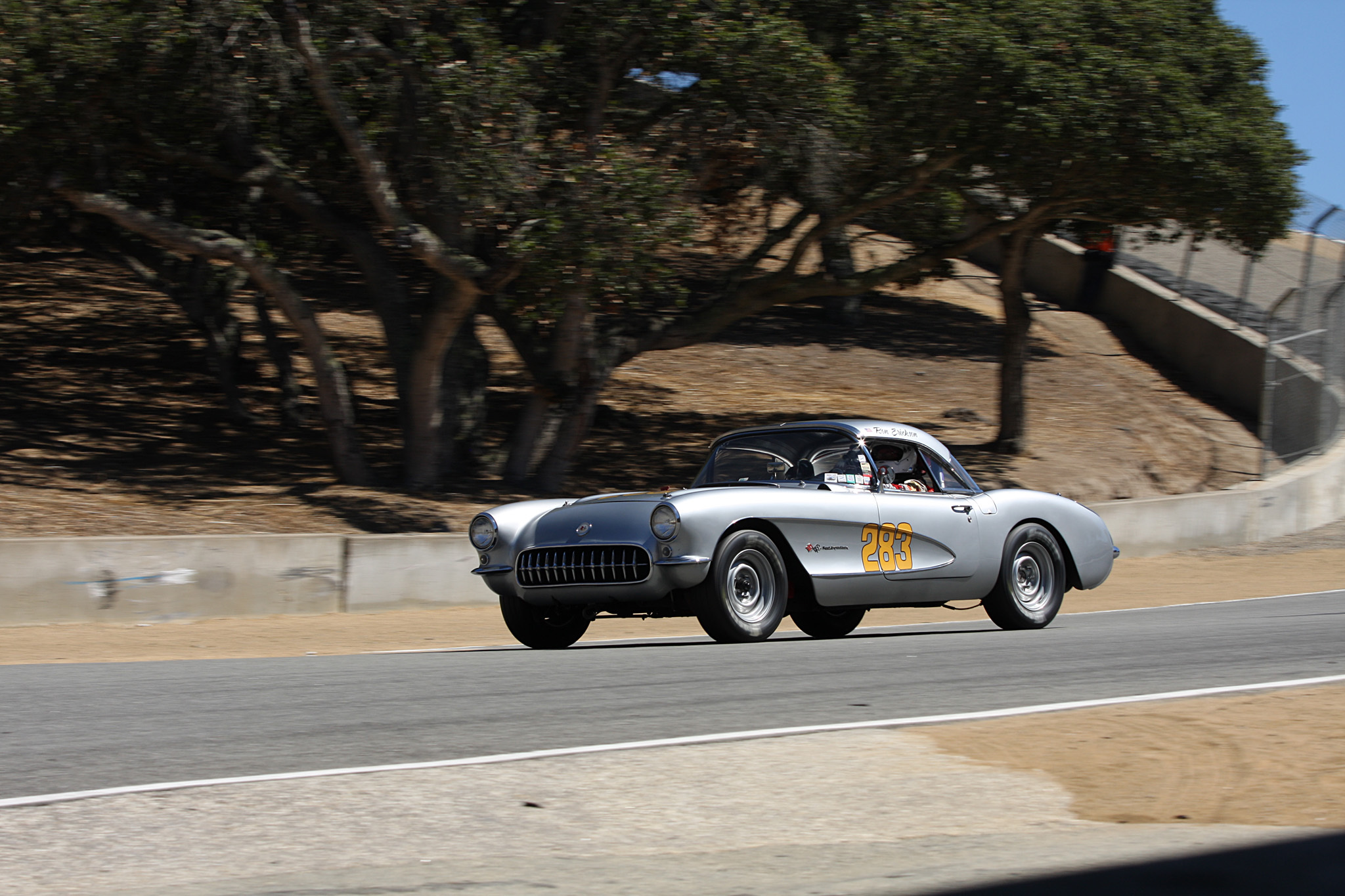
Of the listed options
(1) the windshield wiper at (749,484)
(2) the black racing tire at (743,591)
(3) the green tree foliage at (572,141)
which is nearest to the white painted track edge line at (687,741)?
(2) the black racing tire at (743,591)

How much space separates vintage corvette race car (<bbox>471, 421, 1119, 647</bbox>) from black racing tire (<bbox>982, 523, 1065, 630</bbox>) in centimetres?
1

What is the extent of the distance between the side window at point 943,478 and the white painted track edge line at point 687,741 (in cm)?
362

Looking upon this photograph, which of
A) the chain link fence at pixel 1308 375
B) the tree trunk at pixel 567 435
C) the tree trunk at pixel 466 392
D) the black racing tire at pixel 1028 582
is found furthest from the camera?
the chain link fence at pixel 1308 375

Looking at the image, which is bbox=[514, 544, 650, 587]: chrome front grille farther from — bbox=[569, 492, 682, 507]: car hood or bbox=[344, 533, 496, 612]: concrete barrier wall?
bbox=[344, 533, 496, 612]: concrete barrier wall

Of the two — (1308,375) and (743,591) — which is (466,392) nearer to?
(743,591)

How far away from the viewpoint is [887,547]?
9.64 m

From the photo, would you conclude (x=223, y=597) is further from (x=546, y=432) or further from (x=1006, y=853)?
(x=1006, y=853)

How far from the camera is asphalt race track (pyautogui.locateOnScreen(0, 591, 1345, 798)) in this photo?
17.0ft

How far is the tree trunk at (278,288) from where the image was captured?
55.0ft

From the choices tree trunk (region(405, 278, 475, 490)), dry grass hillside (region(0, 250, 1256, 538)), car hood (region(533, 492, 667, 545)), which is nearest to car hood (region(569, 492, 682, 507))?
car hood (region(533, 492, 667, 545))

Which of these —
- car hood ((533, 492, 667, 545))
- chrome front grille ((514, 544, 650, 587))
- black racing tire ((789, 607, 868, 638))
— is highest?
car hood ((533, 492, 667, 545))

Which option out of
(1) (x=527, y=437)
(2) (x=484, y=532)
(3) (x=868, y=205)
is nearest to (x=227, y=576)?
(2) (x=484, y=532)

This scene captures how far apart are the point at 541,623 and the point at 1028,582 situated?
3805mm

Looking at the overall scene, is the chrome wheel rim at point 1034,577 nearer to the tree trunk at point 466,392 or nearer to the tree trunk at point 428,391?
the tree trunk at point 428,391
